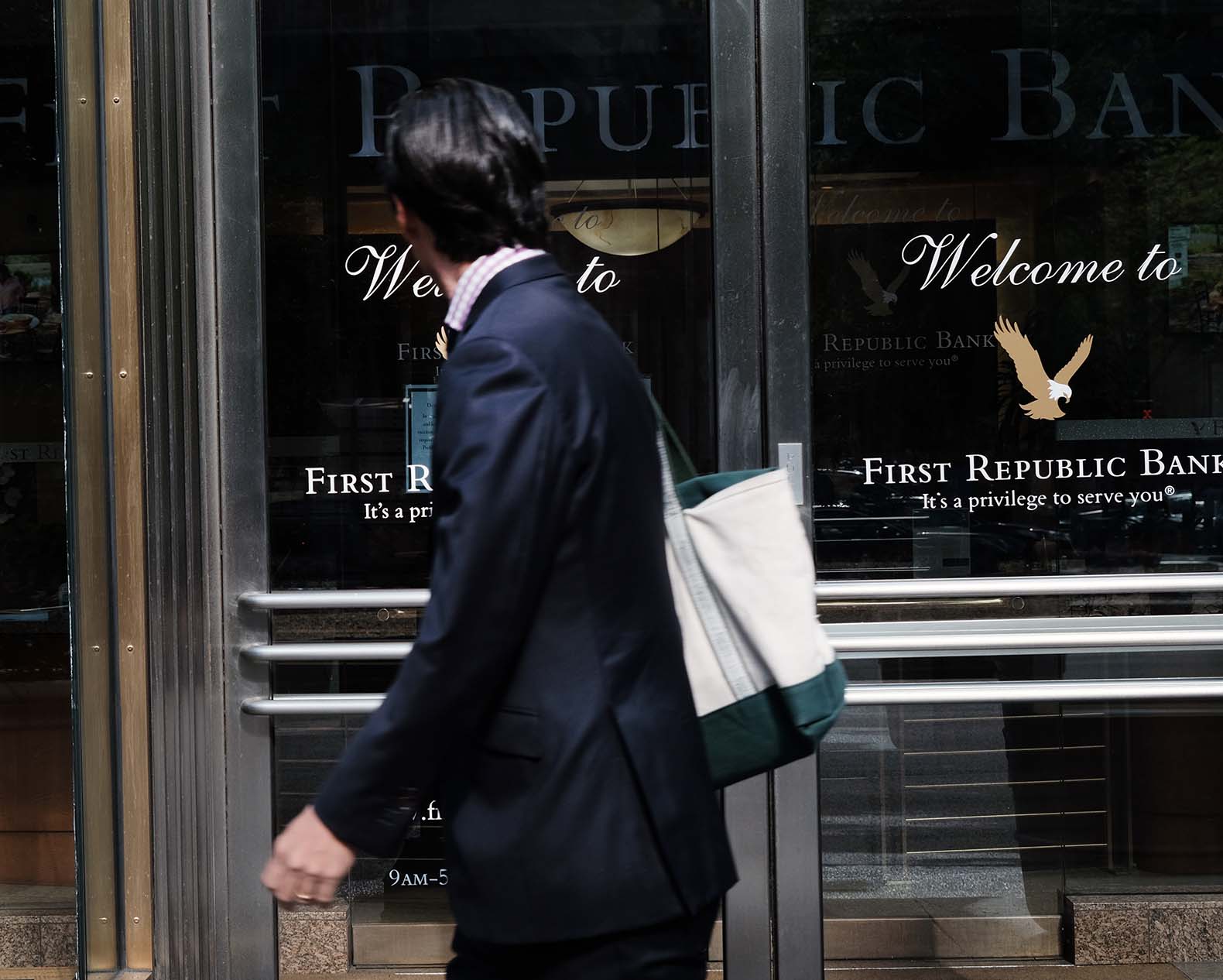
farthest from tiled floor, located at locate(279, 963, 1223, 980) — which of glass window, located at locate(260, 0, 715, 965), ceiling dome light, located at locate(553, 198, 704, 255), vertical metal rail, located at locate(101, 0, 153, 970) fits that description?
ceiling dome light, located at locate(553, 198, 704, 255)

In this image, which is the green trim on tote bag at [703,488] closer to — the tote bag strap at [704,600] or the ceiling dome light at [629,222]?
the tote bag strap at [704,600]

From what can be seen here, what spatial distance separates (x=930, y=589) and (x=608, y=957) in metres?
2.23

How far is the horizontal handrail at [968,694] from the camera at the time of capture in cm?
373

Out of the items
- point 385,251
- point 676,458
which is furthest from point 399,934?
point 676,458

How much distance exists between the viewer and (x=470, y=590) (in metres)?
1.59

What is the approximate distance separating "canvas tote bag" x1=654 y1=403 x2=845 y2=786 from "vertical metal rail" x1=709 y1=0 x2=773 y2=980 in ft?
6.22

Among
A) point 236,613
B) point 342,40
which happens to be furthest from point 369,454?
point 342,40

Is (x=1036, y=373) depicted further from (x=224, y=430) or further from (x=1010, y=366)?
(x=224, y=430)

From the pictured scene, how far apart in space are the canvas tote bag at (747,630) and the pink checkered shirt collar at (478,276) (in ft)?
0.90

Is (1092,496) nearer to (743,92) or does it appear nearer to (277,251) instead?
(743,92)

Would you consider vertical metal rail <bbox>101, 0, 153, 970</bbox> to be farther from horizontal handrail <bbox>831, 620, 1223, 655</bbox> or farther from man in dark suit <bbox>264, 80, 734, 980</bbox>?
man in dark suit <bbox>264, 80, 734, 980</bbox>

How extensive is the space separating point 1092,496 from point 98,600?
2.64m

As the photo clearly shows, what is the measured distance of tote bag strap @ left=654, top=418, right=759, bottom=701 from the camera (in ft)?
5.94

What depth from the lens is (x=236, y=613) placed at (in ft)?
12.3
